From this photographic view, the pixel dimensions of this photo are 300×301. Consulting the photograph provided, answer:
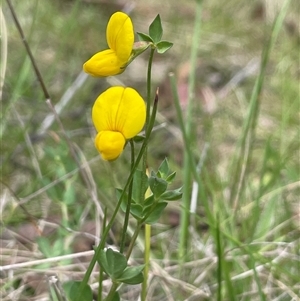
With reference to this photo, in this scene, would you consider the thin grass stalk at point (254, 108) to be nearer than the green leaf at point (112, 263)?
No

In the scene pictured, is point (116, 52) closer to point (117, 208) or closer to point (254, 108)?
point (117, 208)

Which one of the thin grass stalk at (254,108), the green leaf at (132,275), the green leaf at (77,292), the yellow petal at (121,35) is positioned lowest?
the green leaf at (77,292)

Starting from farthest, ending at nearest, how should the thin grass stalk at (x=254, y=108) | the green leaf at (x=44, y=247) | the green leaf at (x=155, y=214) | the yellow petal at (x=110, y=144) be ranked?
the thin grass stalk at (x=254, y=108)
the green leaf at (x=44, y=247)
the green leaf at (x=155, y=214)
the yellow petal at (x=110, y=144)

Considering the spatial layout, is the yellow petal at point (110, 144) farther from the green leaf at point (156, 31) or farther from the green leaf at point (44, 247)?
the green leaf at point (44, 247)

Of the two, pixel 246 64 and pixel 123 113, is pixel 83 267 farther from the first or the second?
pixel 246 64

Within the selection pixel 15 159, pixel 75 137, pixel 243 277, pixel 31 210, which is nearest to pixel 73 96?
pixel 75 137

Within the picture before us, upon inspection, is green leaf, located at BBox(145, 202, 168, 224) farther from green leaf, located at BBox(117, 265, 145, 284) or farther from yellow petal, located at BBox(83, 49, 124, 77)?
yellow petal, located at BBox(83, 49, 124, 77)

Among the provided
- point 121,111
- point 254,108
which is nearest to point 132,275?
point 121,111

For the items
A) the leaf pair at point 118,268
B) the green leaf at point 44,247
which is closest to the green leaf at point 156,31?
the leaf pair at point 118,268
